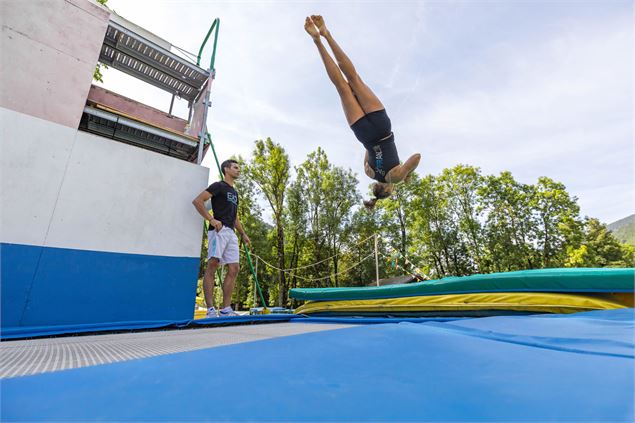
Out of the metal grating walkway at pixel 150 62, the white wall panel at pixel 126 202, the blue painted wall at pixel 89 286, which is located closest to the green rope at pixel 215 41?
the metal grating walkway at pixel 150 62

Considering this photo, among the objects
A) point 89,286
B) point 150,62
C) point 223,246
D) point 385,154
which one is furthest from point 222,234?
point 150,62

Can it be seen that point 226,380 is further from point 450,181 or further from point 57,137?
point 450,181

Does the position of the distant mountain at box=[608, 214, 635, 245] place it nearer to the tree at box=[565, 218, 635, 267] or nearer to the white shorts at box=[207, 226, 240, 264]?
the tree at box=[565, 218, 635, 267]

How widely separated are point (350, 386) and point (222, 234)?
2683 mm

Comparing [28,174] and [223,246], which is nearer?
[28,174]

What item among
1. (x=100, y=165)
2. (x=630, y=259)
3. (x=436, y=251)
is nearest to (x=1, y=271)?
(x=100, y=165)

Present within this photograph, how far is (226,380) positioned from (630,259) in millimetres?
30367

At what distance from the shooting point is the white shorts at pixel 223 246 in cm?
293

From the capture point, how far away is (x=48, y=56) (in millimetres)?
2883

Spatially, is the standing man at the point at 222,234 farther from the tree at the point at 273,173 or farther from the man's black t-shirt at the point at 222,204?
the tree at the point at 273,173

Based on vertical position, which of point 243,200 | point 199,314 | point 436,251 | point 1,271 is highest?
point 243,200

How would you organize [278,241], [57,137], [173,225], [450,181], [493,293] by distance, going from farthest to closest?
[450,181] → [278,241] → [173,225] → [57,137] → [493,293]

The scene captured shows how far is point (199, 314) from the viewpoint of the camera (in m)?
5.88

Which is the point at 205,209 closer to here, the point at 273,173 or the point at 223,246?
the point at 223,246
